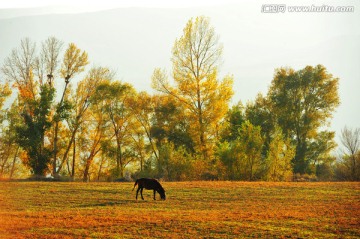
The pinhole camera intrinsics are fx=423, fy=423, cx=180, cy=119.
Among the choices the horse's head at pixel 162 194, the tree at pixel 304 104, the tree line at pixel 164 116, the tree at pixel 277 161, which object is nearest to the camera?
the horse's head at pixel 162 194

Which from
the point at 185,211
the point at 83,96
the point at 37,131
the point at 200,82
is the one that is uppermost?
the point at 200,82

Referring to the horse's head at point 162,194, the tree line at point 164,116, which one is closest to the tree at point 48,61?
the tree line at point 164,116

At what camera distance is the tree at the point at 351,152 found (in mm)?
38844

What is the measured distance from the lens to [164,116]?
156 ft

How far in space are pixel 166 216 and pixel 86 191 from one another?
11.0 m

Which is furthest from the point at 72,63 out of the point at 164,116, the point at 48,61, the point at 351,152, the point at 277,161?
the point at 351,152

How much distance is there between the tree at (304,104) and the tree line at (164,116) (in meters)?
0.11

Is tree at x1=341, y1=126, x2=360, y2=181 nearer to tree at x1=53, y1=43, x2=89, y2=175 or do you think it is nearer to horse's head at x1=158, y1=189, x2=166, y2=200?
horse's head at x1=158, y1=189, x2=166, y2=200

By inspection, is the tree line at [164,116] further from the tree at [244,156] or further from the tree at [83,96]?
the tree at [244,156]

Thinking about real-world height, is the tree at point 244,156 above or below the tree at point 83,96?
below

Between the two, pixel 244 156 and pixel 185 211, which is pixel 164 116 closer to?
pixel 244 156

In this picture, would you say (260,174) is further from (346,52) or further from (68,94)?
(346,52)

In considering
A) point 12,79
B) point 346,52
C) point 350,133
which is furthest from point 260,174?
point 346,52

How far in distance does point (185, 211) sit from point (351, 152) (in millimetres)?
24615
